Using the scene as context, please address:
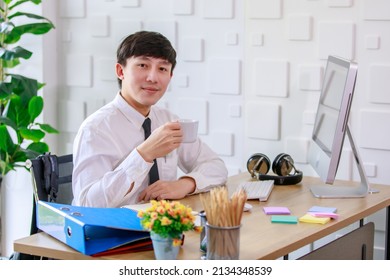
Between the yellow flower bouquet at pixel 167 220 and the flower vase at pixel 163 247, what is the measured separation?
0.06 feet

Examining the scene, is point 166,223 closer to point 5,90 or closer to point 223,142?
point 223,142

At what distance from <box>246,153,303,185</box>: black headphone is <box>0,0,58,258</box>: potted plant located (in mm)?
1297

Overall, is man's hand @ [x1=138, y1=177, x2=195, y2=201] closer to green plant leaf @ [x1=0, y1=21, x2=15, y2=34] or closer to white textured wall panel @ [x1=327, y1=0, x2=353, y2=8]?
white textured wall panel @ [x1=327, y1=0, x2=353, y2=8]

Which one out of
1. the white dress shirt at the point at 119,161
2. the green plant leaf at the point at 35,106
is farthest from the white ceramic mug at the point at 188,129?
the green plant leaf at the point at 35,106

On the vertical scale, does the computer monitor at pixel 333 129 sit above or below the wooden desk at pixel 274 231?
above

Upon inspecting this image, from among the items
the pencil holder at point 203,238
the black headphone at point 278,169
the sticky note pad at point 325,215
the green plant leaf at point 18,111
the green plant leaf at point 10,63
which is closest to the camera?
the pencil holder at point 203,238

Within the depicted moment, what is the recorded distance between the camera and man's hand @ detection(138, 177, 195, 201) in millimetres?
3076

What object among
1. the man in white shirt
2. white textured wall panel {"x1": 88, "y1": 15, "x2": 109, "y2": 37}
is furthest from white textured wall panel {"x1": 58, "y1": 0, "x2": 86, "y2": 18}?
the man in white shirt

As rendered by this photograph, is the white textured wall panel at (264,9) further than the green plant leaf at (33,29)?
No

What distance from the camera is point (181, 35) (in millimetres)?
4246

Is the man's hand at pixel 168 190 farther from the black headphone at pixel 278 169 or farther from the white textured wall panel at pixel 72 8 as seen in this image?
the white textured wall panel at pixel 72 8

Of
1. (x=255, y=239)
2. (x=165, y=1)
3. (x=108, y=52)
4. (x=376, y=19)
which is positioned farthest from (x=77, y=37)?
(x=255, y=239)

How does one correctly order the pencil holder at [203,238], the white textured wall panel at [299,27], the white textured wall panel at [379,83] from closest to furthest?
the pencil holder at [203,238]
the white textured wall panel at [379,83]
the white textured wall panel at [299,27]

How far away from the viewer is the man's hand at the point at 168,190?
10.1ft
